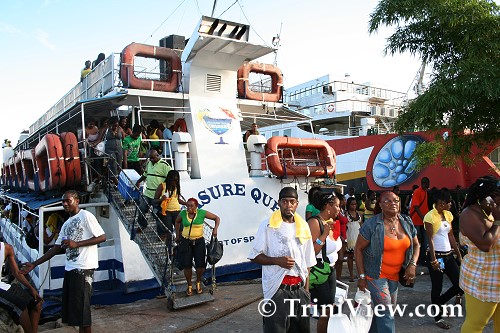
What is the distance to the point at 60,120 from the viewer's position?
10.1 m

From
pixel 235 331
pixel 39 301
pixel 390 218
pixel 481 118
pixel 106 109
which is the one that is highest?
pixel 106 109

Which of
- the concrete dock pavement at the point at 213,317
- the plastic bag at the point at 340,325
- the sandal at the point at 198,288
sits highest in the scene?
the plastic bag at the point at 340,325

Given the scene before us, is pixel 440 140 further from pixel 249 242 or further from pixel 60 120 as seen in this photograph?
pixel 60 120

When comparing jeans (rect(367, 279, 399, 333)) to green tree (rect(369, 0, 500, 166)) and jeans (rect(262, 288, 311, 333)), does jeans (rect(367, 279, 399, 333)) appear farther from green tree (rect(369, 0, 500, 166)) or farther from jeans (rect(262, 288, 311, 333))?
green tree (rect(369, 0, 500, 166))

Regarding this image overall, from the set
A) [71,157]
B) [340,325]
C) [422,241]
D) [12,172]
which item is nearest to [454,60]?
[422,241]

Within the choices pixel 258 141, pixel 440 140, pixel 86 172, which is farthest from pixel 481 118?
pixel 86 172

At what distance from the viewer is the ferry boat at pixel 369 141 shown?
14555 millimetres

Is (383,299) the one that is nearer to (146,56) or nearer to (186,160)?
(186,160)

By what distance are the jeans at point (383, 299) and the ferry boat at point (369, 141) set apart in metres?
6.51

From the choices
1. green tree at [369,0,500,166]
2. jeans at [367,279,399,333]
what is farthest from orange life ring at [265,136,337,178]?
jeans at [367,279,399,333]

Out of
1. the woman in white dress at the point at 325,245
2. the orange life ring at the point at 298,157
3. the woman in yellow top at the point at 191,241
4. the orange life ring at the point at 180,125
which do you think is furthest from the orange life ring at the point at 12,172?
the woman in white dress at the point at 325,245

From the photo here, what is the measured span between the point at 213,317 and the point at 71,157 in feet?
13.3

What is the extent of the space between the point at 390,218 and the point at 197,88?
667 cm

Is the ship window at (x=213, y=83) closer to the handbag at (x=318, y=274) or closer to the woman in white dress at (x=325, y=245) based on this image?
the woman in white dress at (x=325, y=245)
